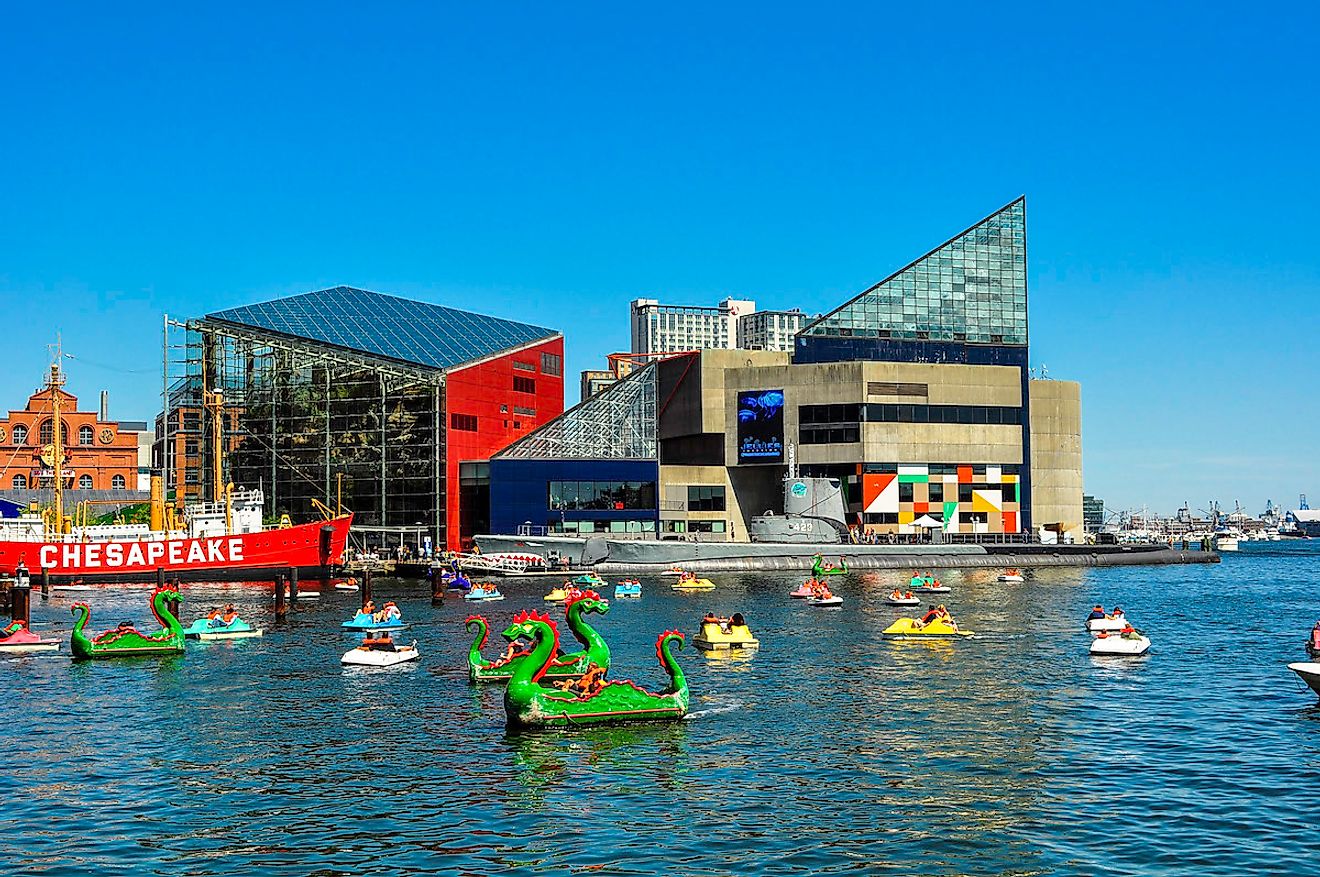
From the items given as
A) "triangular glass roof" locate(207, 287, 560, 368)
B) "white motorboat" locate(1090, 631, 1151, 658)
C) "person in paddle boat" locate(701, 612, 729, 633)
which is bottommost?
"white motorboat" locate(1090, 631, 1151, 658)

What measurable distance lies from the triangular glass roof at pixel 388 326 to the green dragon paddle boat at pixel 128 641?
8715cm

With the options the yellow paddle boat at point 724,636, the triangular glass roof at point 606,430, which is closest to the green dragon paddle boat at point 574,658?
the yellow paddle boat at point 724,636

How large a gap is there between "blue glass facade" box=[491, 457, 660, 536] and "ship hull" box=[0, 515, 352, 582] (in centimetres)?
2799

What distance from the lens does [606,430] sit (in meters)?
158

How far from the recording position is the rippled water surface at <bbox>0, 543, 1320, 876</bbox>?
2577 centimetres

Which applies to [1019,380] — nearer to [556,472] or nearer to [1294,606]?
[556,472]

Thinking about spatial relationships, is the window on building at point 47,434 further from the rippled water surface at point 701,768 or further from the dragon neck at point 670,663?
the dragon neck at point 670,663

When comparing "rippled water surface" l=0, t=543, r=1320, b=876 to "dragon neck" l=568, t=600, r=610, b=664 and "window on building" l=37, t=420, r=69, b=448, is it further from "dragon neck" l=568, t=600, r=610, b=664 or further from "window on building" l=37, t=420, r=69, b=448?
"window on building" l=37, t=420, r=69, b=448

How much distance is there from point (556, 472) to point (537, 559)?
67.6 ft

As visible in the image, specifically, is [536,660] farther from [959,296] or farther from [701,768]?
[959,296]

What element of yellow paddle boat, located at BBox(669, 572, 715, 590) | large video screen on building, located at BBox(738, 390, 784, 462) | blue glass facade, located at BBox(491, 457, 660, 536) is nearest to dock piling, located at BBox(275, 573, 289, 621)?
yellow paddle boat, located at BBox(669, 572, 715, 590)

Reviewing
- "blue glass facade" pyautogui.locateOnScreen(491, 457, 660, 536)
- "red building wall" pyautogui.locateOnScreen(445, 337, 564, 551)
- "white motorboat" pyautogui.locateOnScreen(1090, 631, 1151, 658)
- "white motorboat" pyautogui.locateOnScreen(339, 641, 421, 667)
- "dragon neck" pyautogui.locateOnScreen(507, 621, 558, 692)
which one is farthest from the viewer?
"red building wall" pyautogui.locateOnScreen(445, 337, 564, 551)

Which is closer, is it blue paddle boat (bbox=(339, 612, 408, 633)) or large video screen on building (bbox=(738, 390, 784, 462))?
blue paddle boat (bbox=(339, 612, 408, 633))

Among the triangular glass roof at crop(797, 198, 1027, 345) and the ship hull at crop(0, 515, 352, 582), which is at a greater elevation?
the triangular glass roof at crop(797, 198, 1027, 345)
